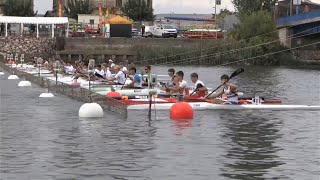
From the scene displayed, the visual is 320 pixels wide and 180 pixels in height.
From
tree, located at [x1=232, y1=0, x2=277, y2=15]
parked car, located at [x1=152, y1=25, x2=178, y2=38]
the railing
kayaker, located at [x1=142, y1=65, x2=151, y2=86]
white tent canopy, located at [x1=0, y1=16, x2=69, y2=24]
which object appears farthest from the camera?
tree, located at [x1=232, y1=0, x2=277, y2=15]

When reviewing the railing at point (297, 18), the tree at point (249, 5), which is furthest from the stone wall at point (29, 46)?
the tree at point (249, 5)

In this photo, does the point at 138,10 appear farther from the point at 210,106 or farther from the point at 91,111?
the point at 91,111

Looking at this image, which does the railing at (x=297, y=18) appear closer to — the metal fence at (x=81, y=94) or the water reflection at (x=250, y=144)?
the metal fence at (x=81, y=94)

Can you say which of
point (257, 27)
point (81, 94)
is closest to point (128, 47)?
point (257, 27)

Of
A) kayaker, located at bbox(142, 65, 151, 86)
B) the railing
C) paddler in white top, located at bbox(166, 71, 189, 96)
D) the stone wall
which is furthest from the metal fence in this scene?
the stone wall

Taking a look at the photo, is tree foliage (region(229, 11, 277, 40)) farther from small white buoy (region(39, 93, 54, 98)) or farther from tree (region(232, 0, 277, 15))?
small white buoy (region(39, 93, 54, 98))

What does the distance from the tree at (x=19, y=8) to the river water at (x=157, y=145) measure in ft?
318

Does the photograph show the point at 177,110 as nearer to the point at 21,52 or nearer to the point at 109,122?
the point at 109,122

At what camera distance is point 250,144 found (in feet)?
72.4

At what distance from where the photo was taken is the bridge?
271ft

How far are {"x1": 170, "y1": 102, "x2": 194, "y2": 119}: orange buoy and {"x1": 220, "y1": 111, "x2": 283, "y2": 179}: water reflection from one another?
120 centimetres

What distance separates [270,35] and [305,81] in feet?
108

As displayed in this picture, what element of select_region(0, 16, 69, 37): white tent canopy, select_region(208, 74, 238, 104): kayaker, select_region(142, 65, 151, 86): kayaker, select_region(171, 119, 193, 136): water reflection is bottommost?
select_region(171, 119, 193, 136): water reflection

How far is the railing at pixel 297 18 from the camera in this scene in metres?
77.6
